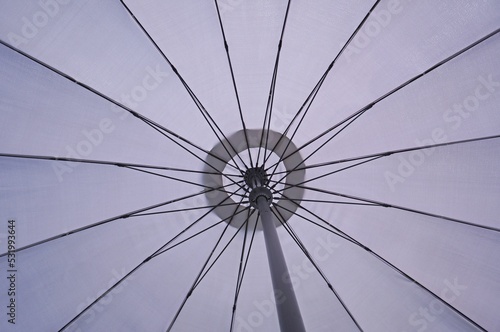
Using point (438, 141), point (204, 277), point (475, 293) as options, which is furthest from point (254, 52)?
point (475, 293)

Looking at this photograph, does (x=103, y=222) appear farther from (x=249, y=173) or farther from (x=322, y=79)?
(x=322, y=79)

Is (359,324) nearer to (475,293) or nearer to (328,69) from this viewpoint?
(475,293)

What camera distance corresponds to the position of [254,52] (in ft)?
13.3

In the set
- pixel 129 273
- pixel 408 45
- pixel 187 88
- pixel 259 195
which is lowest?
pixel 129 273

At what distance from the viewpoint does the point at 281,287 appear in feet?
10.6

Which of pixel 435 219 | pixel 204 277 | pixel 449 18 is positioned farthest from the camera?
pixel 204 277

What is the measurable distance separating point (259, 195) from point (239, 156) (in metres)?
0.82

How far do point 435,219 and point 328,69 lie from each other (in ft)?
7.19

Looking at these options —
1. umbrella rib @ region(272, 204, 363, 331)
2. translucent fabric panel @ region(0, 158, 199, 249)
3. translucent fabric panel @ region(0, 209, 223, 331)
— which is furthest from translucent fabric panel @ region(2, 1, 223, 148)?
umbrella rib @ region(272, 204, 363, 331)

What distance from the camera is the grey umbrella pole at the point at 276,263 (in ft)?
9.82

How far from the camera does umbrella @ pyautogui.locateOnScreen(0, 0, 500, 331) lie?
150 inches

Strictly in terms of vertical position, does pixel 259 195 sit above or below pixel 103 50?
below

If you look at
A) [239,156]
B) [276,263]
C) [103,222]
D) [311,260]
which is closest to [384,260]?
[311,260]

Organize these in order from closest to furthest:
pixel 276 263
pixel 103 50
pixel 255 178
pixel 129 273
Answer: pixel 276 263 < pixel 103 50 < pixel 129 273 < pixel 255 178
